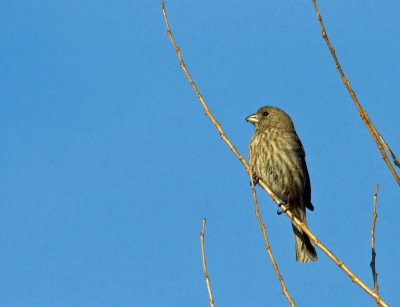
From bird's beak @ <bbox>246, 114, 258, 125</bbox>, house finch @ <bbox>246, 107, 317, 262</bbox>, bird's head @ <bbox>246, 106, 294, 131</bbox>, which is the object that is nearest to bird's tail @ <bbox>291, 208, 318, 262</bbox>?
house finch @ <bbox>246, 107, 317, 262</bbox>

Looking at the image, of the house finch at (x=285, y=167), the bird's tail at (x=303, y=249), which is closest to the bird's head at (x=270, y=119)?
the house finch at (x=285, y=167)

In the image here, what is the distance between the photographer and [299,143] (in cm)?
885

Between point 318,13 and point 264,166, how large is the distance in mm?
4869

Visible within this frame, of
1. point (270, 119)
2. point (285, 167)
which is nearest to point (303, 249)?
point (285, 167)

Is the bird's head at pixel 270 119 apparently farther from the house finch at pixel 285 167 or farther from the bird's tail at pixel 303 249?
the bird's tail at pixel 303 249

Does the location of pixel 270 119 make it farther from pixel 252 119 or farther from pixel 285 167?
pixel 285 167

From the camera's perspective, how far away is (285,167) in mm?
8375

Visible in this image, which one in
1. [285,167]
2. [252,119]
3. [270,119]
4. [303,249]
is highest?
[252,119]

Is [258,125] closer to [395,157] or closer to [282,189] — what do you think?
[282,189]

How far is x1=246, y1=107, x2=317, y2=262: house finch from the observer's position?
829 centimetres

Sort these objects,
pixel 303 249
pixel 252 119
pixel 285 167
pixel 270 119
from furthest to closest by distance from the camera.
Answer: pixel 252 119, pixel 270 119, pixel 285 167, pixel 303 249

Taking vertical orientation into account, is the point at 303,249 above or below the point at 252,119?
below

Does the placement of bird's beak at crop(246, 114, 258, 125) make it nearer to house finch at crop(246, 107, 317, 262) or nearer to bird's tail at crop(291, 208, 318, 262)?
house finch at crop(246, 107, 317, 262)

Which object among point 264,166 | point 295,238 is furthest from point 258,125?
point 295,238
